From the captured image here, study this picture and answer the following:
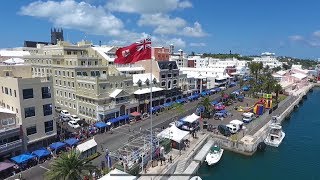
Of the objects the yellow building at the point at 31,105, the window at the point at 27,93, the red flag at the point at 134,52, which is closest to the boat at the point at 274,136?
the red flag at the point at 134,52

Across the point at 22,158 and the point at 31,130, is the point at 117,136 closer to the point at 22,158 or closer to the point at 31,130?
the point at 31,130

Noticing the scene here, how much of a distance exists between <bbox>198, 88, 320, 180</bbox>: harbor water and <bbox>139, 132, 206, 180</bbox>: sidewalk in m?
4.37

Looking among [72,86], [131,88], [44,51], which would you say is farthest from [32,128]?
[44,51]

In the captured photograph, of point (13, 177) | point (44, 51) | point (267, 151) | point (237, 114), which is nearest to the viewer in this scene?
point (13, 177)

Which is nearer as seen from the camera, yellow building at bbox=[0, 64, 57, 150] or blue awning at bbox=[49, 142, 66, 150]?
yellow building at bbox=[0, 64, 57, 150]

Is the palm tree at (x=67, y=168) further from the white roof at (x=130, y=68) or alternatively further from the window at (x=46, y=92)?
the white roof at (x=130, y=68)

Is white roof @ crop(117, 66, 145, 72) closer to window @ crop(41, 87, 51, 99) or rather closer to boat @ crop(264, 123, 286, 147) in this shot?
window @ crop(41, 87, 51, 99)

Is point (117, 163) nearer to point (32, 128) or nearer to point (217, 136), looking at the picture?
point (32, 128)

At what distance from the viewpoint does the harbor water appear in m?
54.7

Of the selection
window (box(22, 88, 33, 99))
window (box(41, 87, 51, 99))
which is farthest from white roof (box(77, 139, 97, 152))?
window (box(22, 88, 33, 99))

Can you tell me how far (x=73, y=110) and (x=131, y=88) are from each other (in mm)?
18163

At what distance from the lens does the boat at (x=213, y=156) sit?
5689cm

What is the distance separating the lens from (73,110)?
80.9 m

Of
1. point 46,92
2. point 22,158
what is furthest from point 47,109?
point 22,158
